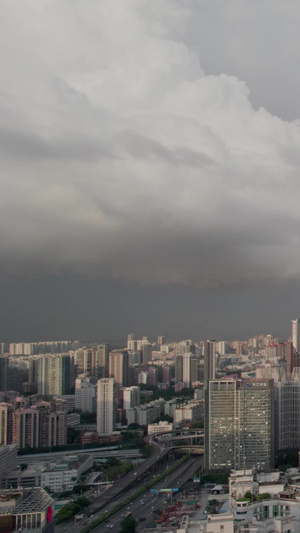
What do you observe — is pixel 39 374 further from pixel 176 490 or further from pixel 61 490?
pixel 176 490

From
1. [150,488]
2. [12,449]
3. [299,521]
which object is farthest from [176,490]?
[299,521]

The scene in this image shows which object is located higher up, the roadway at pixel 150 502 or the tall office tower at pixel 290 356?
the tall office tower at pixel 290 356

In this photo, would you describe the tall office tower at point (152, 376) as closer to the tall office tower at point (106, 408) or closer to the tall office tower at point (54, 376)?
the tall office tower at point (54, 376)

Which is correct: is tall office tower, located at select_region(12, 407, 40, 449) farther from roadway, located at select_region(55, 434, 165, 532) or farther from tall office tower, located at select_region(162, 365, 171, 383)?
tall office tower, located at select_region(162, 365, 171, 383)

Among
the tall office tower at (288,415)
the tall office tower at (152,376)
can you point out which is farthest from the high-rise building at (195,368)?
the tall office tower at (288,415)

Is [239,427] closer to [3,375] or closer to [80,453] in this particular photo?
[80,453]

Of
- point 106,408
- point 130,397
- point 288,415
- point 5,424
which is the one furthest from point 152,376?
point 288,415

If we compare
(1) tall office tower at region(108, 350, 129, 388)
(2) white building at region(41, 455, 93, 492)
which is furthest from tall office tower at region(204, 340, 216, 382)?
(2) white building at region(41, 455, 93, 492)
